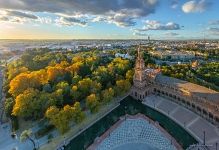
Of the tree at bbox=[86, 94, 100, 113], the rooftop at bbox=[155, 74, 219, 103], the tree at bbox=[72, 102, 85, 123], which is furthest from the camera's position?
the tree at bbox=[86, 94, 100, 113]

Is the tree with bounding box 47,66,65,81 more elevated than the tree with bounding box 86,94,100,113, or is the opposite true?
the tree with bounding box 47,66,65,81

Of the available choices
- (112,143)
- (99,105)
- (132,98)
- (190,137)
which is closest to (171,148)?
(190,137)

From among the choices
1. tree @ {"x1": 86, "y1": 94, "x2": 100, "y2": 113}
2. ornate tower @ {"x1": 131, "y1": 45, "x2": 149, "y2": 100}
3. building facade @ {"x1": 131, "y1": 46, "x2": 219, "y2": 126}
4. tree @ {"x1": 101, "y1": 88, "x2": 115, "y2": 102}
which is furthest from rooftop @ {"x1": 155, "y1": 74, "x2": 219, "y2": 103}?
tree @ {"x1": 86, "y1": 94, "x2": 100, "y2": 113}

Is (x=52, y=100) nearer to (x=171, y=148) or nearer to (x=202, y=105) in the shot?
(x=171, y=148)

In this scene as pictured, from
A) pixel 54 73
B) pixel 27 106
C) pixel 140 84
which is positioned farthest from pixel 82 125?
pixel 54 73

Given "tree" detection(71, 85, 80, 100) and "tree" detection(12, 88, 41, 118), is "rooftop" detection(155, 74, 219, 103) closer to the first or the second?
"tree" detection(71, 85, 80, 100)

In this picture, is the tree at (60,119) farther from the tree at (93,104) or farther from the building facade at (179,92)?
the building facade at (179,92)

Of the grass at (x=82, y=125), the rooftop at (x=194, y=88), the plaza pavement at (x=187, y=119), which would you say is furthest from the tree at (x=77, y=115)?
the rooftop at (x=194, y=88)
